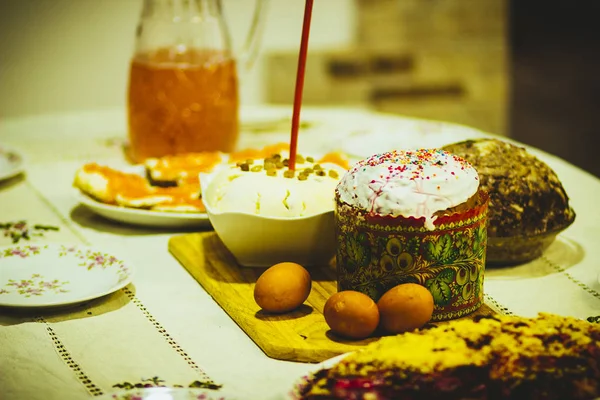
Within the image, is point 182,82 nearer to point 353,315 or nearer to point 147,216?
point 147,216

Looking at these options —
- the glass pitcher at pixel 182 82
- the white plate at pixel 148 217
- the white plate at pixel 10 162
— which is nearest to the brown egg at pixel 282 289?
the white plate at pixel 148 217

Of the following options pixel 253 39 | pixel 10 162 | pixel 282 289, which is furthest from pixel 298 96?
pixel 10 162

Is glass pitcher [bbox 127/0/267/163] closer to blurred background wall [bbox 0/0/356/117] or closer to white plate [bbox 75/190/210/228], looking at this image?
white plate [bbox 75/190/210/228]

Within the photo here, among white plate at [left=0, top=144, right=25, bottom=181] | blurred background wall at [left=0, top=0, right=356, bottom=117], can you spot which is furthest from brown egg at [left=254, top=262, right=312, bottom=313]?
blurred background wall at [left=0, top=0, right=356, bottom=117]

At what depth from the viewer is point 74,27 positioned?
3135 millimetres

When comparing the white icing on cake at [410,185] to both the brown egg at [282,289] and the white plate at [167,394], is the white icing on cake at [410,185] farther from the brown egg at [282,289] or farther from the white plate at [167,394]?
the white plate at [167,394]

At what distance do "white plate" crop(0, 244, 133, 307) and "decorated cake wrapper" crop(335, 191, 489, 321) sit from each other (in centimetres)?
34

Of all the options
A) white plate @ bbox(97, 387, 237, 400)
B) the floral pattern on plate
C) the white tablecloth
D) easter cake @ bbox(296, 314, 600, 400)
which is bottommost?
the white tablecloth

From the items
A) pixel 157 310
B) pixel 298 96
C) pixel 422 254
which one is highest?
pixel 298 96

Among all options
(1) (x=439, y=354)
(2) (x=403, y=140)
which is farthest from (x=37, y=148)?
(1) (x=439, y=354)

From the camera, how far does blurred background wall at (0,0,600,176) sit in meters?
3.12

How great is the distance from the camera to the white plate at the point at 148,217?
143 centimetres

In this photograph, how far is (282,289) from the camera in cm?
106

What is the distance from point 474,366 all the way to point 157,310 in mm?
472
